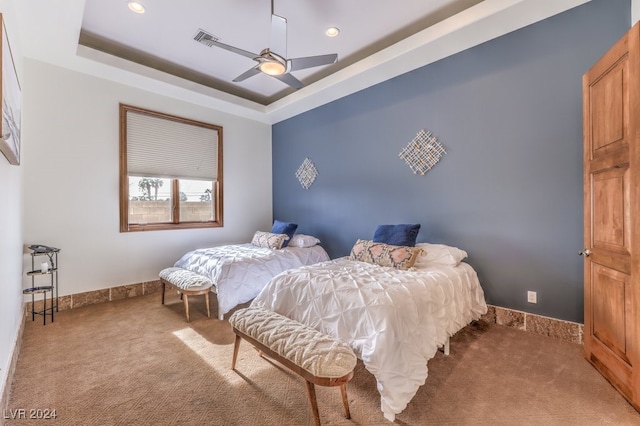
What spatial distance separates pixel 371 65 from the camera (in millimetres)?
3527

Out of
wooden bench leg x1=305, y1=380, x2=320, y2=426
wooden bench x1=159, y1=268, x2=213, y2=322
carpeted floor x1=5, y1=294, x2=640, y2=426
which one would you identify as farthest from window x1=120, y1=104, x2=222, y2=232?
wooden bench leg x1=305, y1=380, x2=320, y2=426

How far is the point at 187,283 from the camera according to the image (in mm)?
3113

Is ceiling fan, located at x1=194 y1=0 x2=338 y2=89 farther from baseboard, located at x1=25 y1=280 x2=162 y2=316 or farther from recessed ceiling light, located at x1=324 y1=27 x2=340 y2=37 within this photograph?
baseboard, located at x1=25 y1=280 x2=162 y2=316

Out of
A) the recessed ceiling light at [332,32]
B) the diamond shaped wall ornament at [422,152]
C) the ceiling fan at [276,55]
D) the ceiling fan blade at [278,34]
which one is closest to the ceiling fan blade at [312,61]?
the ceiling fan at [276,55]

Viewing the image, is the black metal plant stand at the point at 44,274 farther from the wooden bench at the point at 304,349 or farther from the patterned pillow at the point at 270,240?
the wooden bench at the point at 304,349

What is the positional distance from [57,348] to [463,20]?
15.6 feet

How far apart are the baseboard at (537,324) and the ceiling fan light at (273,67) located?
321cm

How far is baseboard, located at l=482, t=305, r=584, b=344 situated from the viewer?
2562 millimetres

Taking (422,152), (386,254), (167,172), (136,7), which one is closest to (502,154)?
(422,152)

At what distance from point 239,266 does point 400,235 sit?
1.86 metres

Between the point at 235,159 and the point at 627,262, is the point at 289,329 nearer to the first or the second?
the point at 627,262

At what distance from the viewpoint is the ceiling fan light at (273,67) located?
2.62 metres

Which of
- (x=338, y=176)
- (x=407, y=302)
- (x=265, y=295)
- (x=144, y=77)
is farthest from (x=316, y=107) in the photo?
(x=407, y=302)

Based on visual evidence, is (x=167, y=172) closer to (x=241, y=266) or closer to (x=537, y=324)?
(x=241, y=266)
